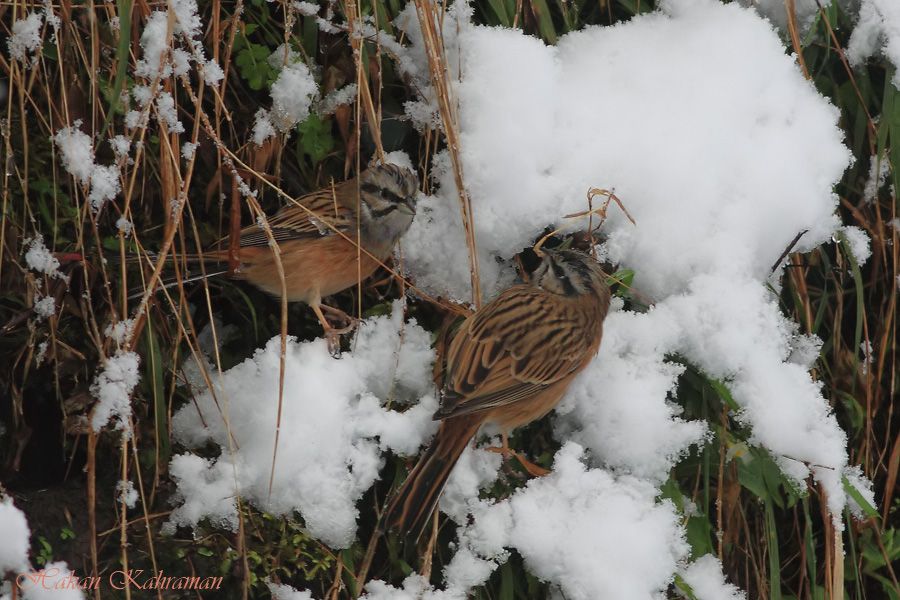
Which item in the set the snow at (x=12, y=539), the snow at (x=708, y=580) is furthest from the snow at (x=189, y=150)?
the snow at (x=708, y=580)

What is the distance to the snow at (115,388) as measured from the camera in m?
2.79

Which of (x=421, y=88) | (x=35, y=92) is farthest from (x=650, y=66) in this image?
(x=35, y=92)

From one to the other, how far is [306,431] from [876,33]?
2560mm

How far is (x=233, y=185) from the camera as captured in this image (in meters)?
2.89

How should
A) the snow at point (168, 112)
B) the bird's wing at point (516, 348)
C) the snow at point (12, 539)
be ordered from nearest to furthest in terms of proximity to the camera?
the snow at point (12, 539) → the snow at point (168, 112) → the bird's wing at point (516, 348)

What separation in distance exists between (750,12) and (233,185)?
2.06m

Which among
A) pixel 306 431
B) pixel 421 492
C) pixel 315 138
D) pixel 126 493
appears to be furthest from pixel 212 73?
pixel 421 492

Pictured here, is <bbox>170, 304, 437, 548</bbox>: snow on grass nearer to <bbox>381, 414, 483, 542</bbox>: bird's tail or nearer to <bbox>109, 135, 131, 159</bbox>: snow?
<bbox>381, 414, 483, 542</bbox>: bird's tail

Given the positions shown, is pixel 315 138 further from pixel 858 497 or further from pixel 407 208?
pixel 858 497

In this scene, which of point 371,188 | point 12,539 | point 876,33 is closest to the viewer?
point 12,539

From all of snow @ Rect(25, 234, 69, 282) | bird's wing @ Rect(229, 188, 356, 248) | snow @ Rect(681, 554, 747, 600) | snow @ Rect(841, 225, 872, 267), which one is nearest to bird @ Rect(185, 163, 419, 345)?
bird's wing @ Rect(229, 188, 356, 248)

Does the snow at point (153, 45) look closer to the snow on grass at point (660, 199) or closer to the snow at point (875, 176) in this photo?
the snow on grass at point (660, 199)

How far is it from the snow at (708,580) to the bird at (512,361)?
706mm

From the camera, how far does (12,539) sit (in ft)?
8.04
